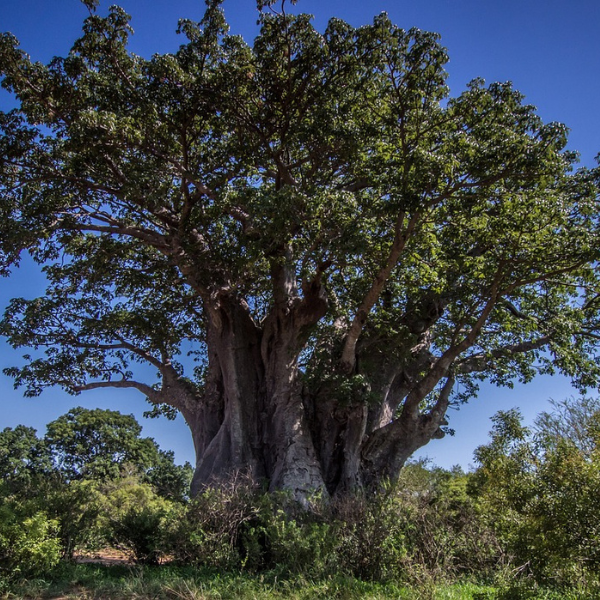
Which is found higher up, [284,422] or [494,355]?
[494,355]

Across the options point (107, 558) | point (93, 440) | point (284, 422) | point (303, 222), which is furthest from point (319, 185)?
point (93, 440)

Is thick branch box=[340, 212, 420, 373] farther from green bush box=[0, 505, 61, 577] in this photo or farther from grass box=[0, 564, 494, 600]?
green bush box=[0, 505, 61, 577]

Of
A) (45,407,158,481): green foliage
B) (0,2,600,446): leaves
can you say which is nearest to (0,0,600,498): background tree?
(0,2,600,446): leaves

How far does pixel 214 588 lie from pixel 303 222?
5.79 m

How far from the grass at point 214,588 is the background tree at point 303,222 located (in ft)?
8.94

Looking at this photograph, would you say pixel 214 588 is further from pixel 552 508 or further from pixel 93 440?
pixel 93 440

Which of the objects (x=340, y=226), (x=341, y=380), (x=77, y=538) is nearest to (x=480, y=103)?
(x=340, y=226)

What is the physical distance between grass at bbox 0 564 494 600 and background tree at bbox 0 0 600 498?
2724 mm

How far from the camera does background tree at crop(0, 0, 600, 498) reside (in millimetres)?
8656

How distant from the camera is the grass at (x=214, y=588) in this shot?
18.0 ft

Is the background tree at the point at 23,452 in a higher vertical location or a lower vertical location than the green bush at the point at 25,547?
higher

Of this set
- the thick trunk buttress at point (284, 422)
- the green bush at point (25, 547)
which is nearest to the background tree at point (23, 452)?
the thick trunk buttress at point (284, 422)

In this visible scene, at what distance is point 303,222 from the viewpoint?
8.88 m

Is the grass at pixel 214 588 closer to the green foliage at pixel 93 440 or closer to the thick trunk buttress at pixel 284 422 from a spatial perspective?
the thick trunk buttress at pixel 284 422
